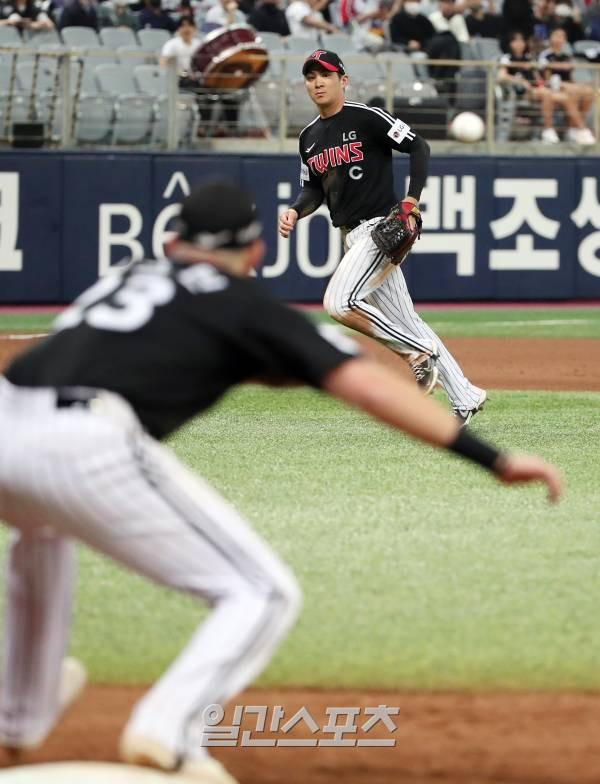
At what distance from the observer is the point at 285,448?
8.71 m

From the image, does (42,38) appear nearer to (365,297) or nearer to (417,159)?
(417,159)

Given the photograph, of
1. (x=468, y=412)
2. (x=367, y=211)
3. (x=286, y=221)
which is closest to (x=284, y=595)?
(x=468, y=412)

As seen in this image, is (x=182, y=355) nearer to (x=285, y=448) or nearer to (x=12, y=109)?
(x=285, y=448)

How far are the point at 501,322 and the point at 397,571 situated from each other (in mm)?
12044

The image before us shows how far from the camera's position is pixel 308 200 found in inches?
385

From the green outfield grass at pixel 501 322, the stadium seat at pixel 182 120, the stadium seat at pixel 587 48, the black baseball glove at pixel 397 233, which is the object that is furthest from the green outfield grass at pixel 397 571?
the stadium seat at pixel 587 48

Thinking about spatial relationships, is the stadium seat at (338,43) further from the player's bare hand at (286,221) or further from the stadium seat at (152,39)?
the player's bare hand at (286,221)

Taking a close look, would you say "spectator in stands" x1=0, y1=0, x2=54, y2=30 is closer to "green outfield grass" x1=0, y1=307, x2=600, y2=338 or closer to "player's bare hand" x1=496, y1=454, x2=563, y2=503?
"green outfield grass" x1=0, y1=307, x2=600, y2=338

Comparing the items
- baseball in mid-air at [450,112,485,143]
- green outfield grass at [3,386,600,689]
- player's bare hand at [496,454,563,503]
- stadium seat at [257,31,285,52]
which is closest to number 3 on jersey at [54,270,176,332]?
player's bare hand at [496,454,563,503]

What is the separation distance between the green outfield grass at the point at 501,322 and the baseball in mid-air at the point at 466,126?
2.28 meters

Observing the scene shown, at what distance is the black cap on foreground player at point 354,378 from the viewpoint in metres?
3.26

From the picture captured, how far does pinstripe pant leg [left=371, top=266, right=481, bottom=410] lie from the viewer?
9086 millimetres

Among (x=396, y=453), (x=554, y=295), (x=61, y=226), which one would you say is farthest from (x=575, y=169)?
(x=396, y=453)

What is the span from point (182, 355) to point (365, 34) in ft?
55.9
